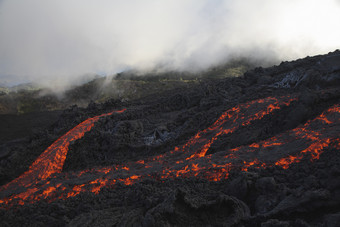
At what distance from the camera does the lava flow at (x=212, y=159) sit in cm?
948

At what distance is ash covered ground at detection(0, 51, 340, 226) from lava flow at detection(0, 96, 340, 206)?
0.06 meters

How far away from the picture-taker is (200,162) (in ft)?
35.8

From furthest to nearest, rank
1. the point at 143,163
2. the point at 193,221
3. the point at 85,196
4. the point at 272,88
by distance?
1. the point at 272,88
2. the point at 143,163
3. the point at 85,196
4. the point at 193,221

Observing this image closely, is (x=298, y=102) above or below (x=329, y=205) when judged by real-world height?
above

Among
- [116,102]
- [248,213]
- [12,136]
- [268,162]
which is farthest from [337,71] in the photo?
[12,136]

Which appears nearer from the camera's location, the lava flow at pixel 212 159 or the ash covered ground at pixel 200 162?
the ash covered ground at pixel 200 162

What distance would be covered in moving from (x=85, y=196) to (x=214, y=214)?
230 inches

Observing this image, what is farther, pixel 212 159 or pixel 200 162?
pixel 212 159

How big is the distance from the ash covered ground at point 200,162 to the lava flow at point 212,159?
63mm

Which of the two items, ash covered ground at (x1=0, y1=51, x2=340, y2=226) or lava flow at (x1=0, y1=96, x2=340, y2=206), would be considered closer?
ash covered ground at (x1=0, y1=51, x2=340, y2=226)

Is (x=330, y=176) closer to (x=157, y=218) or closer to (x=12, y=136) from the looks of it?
(x=157, y=218)

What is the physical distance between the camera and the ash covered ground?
696 cm

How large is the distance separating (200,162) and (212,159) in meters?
0.64

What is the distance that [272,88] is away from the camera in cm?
1731
